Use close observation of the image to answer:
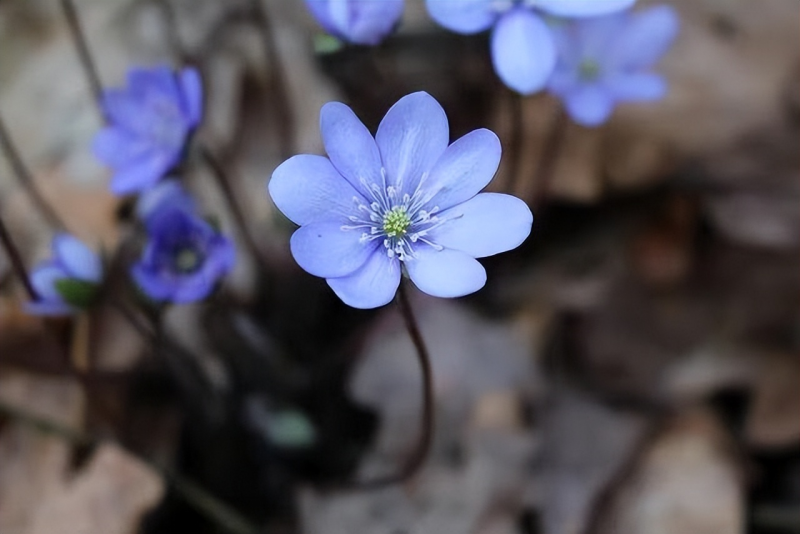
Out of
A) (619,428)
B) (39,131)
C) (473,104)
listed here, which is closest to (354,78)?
(473,104)

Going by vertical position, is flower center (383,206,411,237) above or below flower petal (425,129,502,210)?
below

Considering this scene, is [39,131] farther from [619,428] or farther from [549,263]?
[619,428]

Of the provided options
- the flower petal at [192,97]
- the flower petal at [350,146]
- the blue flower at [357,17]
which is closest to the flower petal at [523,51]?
the blue flower at [357,17]

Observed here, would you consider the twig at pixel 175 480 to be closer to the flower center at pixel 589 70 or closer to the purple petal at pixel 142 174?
the purple petal at pixel 142 174

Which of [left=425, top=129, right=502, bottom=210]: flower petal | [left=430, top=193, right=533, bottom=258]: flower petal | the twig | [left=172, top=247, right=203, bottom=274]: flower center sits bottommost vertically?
the twig

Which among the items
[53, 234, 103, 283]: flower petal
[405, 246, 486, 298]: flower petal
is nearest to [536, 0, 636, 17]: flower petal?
[405, 246, 486, 298]: flower petal

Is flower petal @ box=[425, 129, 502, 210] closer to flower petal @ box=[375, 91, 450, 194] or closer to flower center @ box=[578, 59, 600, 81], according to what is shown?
flower petal @ box=[375, 91, 450, 194]
